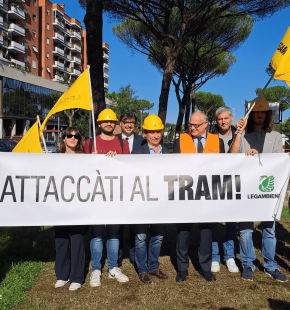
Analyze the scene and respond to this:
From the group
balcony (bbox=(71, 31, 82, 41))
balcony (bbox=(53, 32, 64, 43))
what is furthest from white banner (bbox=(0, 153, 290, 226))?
balcony (bbox=(71, 31, 82, 41))

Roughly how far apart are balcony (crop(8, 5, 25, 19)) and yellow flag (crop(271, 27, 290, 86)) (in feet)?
150

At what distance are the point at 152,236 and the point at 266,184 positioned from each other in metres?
1.37

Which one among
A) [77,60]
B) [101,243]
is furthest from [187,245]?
[77,60]

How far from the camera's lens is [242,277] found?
363 centimetres

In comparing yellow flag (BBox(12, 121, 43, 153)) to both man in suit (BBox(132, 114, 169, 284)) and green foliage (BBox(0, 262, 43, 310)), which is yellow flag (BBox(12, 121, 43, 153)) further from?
green foliage (BBox(0, 262, 43, 310))

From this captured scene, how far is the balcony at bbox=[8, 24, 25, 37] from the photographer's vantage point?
41.8 m

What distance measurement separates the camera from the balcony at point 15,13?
4150 centimetres

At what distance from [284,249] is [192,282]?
5.92 feet

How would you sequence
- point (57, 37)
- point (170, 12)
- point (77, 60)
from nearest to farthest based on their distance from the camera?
point (170, 12)
point (57, 37)
point (77, 60)

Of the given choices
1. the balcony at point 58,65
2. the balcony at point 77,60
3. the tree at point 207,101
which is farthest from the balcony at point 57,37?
the tree at point 207,101

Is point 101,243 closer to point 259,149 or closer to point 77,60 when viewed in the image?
point 259,149

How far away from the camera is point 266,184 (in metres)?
3.56

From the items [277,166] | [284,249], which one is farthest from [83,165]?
[284,249]

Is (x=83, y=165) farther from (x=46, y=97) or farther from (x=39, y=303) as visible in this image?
(x=46, y=97)
